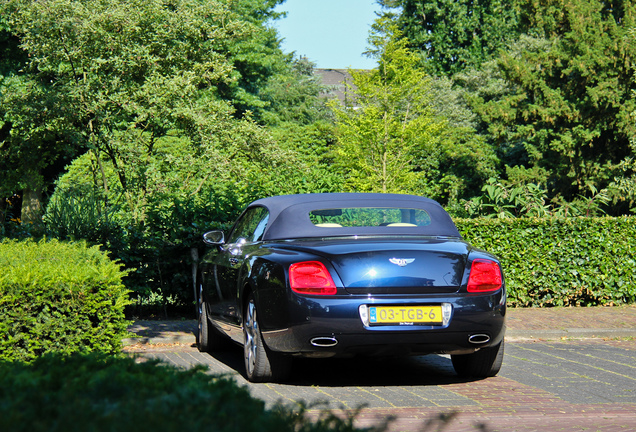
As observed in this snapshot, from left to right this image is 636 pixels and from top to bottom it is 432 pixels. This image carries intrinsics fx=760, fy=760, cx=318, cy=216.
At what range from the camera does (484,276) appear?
19.6 ft

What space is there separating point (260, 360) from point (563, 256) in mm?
7744

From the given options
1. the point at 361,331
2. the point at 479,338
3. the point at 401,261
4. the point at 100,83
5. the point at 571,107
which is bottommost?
the point at 479,338

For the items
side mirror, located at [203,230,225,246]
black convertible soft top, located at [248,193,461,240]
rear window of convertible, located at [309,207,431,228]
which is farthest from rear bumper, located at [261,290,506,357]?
side mirror, located at [203,230,225,246]

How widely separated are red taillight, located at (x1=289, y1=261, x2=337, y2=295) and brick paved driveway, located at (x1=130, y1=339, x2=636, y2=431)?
0.78m

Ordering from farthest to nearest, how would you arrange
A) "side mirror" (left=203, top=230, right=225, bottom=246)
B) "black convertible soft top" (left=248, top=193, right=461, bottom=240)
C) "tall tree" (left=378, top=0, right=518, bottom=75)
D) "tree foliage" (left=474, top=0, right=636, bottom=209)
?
"tall tree" (left=378, top=0, right=518, bottom=75), "tree foliage" (left=474, top=0, right=636, bottom=209), "side mirror" (left=203, top=230, right=225, bottom=246), "black convertible soft top" (left=248, top=193, right=461, bottom=240)

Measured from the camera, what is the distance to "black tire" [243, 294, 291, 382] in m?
5.98

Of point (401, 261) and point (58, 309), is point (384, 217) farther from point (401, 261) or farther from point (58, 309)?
point (58, 309)

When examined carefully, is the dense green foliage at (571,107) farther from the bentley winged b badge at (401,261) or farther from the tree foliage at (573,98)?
the bentley winged b badge at (401,261)

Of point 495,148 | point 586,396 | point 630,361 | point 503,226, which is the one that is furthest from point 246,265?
point 495,148

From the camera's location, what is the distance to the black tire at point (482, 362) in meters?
6.40

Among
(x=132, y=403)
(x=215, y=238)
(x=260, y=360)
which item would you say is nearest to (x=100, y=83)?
(x=215, y=238)

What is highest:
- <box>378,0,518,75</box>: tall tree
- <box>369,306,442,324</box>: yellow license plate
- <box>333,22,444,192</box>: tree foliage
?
<box>378,0,518,75</box>: tall tree

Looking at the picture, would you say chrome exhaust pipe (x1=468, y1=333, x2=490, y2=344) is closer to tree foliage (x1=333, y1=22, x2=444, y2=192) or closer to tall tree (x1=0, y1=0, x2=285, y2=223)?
tall tree (x1=0, y1=0, x2=285, y2=223)

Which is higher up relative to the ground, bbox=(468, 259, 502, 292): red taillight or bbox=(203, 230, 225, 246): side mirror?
bbox=(203, 230, 225, 246): side mirror
